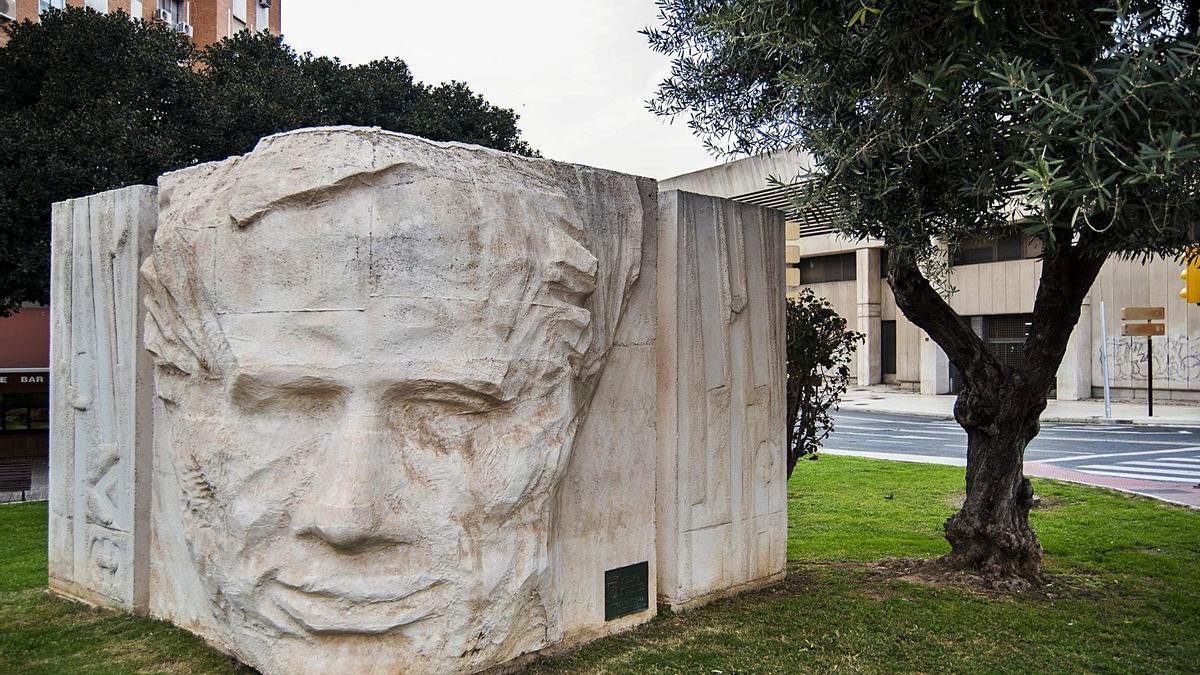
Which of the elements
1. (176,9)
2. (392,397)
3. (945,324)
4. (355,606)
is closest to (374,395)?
(392,397)

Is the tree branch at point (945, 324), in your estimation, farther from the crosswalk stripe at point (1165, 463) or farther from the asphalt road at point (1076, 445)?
the crosswalk stripe at point (1165, 463)

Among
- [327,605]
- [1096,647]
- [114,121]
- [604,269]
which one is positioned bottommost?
[1096,647]

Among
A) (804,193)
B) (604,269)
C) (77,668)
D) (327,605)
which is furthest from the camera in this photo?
(804,193)

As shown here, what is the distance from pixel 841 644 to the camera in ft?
20.1

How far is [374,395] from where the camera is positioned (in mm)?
4926

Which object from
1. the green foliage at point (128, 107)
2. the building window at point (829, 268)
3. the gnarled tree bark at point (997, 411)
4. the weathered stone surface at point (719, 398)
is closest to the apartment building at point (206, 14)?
the green foliage at point (128, 107)

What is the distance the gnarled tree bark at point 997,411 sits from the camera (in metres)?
7.49

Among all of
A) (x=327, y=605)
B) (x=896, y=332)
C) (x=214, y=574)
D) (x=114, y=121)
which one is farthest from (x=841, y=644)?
(x=896, y=332)

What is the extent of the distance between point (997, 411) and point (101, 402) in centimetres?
719

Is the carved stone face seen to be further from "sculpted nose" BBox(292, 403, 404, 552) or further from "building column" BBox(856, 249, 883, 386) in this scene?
"building column" BBox(856, 249, 883, 386)

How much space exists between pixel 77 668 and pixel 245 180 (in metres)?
3.25

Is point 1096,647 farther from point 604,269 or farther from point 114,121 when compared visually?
point 114,121

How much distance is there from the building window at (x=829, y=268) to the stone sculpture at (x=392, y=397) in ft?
97.3

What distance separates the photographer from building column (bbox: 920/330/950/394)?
30.5m
